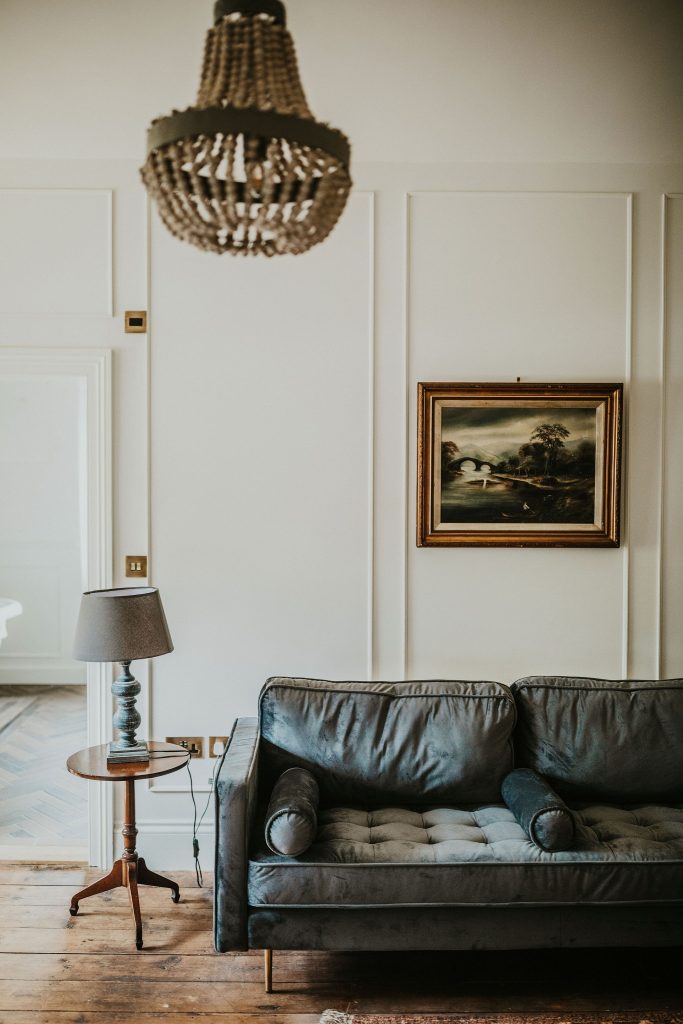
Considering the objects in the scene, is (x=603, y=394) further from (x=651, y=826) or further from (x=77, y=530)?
(x=77, y=530)

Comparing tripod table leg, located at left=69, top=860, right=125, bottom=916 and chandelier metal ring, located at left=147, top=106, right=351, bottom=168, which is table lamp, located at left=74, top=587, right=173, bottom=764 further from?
chandelier metal ring, located at left=147, top=106, right=351, bottom=168

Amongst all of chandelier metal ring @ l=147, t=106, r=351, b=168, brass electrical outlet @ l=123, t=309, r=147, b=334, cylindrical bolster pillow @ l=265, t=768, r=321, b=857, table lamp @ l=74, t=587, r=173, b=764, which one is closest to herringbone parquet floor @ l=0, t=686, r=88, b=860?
table lamp @ l=74, t=587, r=173, b=764

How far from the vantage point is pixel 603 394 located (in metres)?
3.38

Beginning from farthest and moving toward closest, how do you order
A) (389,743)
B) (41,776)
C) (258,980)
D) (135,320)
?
(41,776) < (135,320) < (389,743) < (258,980)

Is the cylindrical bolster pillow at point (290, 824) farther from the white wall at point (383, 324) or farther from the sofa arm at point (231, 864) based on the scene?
the white wall at point (383, 324)

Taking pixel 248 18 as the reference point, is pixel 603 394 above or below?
below

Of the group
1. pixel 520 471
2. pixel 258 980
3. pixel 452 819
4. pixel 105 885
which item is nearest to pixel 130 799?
pixel 105 885

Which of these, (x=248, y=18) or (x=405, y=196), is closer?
(x=248, y=18)

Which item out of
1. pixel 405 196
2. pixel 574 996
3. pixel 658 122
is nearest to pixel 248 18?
pixel 405 196

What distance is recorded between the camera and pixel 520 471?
11.2 feet

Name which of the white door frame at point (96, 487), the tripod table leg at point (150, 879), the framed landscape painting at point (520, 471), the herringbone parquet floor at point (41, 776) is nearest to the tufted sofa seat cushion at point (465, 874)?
the tripod table leg at point (150, 879)

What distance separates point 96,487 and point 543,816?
2237mm

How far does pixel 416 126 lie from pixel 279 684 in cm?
246

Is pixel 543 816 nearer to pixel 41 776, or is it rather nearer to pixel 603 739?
pixel 603 739
